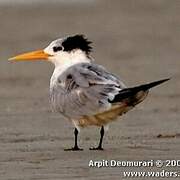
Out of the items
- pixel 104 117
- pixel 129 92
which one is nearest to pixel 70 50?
pixel 104 117

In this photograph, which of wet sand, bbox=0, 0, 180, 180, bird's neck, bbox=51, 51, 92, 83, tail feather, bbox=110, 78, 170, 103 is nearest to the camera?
wet sand, bbox=0, 0, 180, 180

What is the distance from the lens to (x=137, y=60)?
16.5m

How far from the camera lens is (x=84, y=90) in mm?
9102

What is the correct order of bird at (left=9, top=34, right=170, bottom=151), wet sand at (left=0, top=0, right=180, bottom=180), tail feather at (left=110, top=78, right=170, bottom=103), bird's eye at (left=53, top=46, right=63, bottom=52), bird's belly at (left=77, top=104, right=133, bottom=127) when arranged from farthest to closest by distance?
1. bird's eye at (left=53, top=46, right=63, bottom=52)
2. bird's belly at (left=77, top=104, right=133, bottom=127)
3. bird at (left=9, top=34, right=170, bottom=151)
4. tail feather at (left=110, top=78, right=170, bottom=103)
5. wet sand at (left=0, top=0, right=180, bottom=180)

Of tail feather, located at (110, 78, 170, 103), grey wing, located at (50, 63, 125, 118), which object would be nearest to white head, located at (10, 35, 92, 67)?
grey wing, located at (50, 63, 125, 118)

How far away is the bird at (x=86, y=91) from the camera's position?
29.2 feet

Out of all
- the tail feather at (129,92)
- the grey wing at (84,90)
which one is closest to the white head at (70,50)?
the grey wing at (84,90)

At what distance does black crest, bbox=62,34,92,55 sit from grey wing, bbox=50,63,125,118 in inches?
10.9

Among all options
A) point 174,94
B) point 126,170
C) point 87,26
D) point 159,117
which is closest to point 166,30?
point 87,26

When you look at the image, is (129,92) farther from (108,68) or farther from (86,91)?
(108,68)

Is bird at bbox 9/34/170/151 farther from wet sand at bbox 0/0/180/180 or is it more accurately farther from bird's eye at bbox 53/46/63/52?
wet sand at bbox 0/0/180/180

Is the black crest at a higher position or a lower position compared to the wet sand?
higher

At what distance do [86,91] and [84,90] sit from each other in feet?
0.12

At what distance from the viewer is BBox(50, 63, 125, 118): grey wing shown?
895 centimetres
